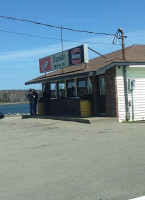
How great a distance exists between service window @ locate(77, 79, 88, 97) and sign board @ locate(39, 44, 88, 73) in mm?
1231

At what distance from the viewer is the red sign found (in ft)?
76.3

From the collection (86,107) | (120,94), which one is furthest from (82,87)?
(120,94)

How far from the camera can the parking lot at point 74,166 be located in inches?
222

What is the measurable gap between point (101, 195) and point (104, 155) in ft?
10.9

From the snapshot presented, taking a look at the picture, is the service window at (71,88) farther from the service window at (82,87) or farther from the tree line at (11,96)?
the tree line at (11,96)

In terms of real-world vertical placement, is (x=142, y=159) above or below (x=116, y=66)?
below

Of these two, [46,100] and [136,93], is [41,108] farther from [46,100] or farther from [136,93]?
[136,93]

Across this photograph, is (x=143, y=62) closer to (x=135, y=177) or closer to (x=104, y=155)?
(x=104, y=155)

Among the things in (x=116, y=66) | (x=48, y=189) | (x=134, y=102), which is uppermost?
(x=116, y=66)

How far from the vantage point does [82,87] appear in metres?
20.2

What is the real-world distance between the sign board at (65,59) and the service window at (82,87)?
1.23 metres

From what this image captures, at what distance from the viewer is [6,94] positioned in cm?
11744

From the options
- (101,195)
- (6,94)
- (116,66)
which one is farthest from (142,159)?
(6,94)

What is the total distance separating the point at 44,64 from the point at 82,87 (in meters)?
4.91
